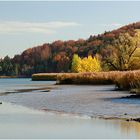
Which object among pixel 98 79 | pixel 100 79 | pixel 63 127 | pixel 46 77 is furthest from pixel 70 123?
pixel 46 77

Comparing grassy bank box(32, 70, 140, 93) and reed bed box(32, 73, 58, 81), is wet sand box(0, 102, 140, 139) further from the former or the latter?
reed bed box(32, 73, 58, 81)

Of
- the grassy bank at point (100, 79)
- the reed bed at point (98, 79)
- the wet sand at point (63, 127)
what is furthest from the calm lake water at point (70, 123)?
the reed bed at point (98, 79)

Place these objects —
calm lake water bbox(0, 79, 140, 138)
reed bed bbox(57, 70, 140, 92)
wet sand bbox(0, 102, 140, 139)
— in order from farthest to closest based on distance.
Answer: reed bed bbox(57, 70, 140, 92)
calm lake water bbox(0, 79, 140, 138)
wet sand bbox(0, 102, 140, 139)

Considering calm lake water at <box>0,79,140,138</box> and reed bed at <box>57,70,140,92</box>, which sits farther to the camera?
reed bed at <box>57,70,140,92</box>

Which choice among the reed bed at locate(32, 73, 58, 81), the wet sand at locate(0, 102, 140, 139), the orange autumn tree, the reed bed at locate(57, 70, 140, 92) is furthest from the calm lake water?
the orange autumn tree

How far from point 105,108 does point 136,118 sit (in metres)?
4.87

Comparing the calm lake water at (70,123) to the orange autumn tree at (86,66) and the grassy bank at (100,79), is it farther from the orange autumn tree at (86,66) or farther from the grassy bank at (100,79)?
the orange autumn tree at (86,66)

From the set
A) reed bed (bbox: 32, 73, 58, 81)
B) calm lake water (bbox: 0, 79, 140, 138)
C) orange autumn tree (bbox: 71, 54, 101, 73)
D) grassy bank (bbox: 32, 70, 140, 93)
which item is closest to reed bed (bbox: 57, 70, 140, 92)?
grassy bank (bbox: 32, 70, 140, 93)

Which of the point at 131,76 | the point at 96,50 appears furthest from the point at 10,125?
the point at 96,50

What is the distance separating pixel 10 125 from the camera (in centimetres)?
1727

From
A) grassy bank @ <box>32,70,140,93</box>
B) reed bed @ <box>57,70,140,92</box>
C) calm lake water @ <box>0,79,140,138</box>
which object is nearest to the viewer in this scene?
calm lake water @ <box>0,79,140,138</box>

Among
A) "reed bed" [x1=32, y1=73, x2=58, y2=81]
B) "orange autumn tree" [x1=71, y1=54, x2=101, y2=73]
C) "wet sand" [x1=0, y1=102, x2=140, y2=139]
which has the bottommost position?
"wet sand" [x1=0, y1=102, x2=140, y2=139]

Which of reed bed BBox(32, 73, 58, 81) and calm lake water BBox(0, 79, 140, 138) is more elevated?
reed bed BBox(32, 73, 58, 81)

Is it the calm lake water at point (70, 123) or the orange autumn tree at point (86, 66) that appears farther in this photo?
the orange autumn tree at point (86, 66)
